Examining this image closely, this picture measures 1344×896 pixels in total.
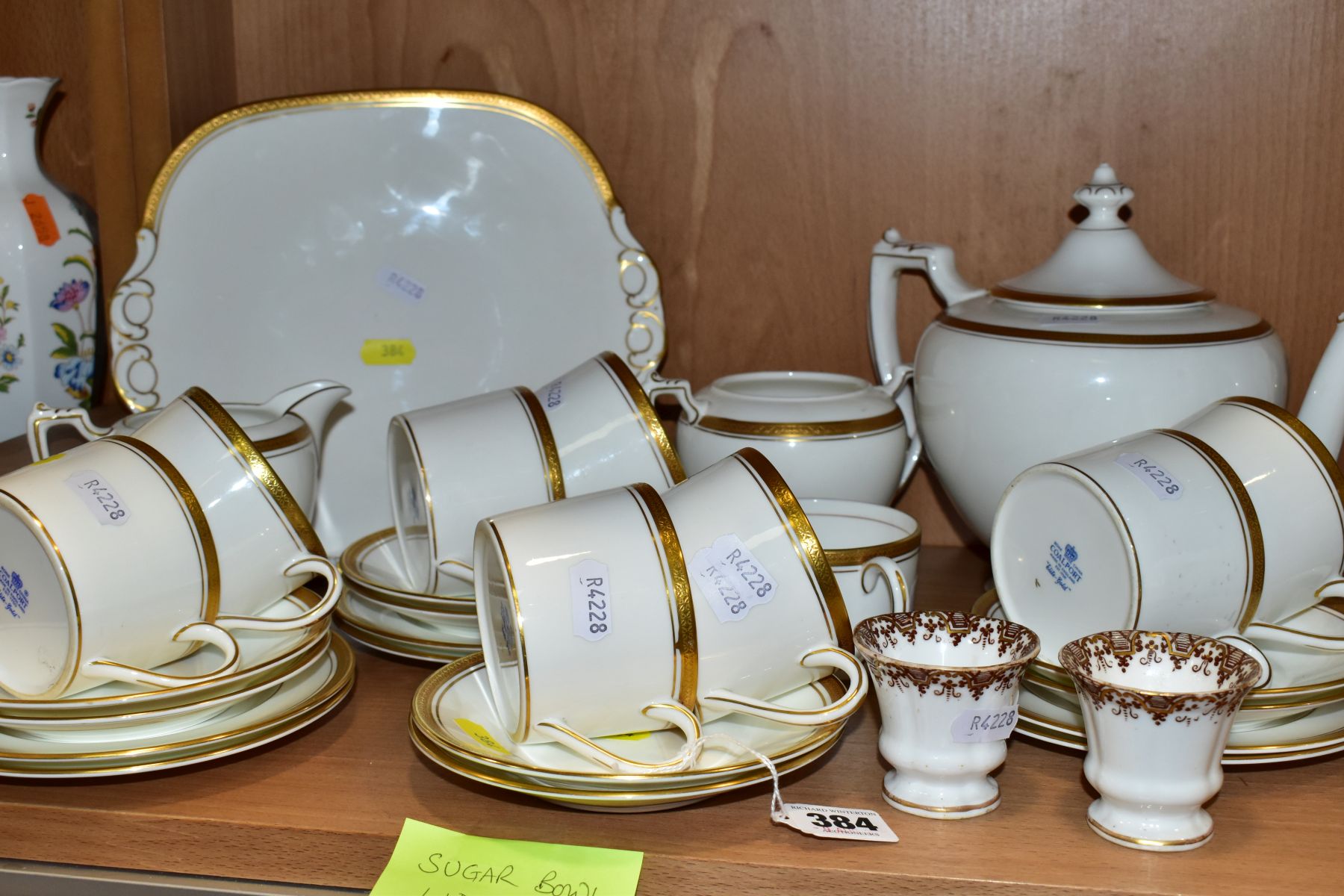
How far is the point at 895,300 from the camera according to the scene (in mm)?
1042

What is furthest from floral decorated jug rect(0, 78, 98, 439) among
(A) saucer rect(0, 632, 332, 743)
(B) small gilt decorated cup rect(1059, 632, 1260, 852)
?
(B) small gilt decorated cup rect(1059, 632, 1260, 852)

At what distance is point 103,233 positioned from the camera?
1.08 m

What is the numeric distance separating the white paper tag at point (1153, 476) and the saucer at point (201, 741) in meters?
0.47

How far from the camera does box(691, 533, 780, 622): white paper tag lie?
2.22 feet

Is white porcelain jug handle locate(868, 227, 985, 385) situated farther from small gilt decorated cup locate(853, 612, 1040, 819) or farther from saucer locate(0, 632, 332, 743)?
saucer locate(0, 632, 332, 743)

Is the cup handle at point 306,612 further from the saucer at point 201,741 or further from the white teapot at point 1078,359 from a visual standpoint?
the white teapot at point 1078,359

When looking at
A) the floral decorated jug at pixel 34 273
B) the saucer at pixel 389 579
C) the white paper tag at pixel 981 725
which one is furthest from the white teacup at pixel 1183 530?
the floral decorated jug at pixel 34 273

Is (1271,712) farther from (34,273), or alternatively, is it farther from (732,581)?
(34,273)

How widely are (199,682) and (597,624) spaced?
223mm

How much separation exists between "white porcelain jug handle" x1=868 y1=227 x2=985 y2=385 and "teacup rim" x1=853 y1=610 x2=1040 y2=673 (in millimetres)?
326

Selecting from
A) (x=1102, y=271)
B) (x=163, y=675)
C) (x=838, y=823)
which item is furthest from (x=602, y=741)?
(x=1102, y=271)

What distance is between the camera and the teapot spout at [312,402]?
3.03ft

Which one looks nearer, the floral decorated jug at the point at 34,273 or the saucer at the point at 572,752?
the saucer at the point at 572,752

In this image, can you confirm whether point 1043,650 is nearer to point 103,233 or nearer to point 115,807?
point 115,807
